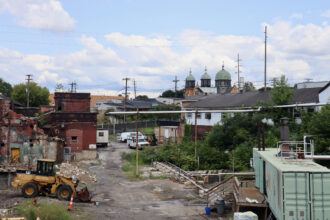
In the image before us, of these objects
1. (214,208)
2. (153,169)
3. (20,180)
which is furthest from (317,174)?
(153,169)

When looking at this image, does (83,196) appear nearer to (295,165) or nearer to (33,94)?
(295,165)

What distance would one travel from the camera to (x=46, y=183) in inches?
888

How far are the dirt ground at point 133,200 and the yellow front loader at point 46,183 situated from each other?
0.65m

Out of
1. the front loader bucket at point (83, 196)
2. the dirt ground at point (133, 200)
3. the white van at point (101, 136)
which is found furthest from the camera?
the white van at point (101, 136)

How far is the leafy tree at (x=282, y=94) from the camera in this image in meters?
35.8

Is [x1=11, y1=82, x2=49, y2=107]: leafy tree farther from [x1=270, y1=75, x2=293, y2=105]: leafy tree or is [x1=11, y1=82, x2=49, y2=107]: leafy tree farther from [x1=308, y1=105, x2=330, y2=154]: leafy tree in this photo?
[x1=308, y1=105, x2=330, y2=154]: leafy tree

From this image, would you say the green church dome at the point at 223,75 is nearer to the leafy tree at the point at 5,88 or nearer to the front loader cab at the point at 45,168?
the leafy tree at the point at 5,88

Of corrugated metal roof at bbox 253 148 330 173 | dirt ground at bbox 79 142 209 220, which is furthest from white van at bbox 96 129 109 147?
corrugated metal roof at bbox 253 148 330 173

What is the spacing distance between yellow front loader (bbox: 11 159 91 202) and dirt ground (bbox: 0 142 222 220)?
0.65 m

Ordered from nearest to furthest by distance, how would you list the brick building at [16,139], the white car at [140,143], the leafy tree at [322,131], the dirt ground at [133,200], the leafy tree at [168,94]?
the dirt ground at [133,200] < the leafy tree at [322,131] < the brick building at [16,139] < the white car at [140,143] < the leafy tree at [168,94]

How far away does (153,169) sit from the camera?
110 ft

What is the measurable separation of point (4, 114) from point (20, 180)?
14.0 metres

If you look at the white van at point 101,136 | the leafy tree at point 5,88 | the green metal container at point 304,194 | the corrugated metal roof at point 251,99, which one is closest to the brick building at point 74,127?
the white van at point 101,136

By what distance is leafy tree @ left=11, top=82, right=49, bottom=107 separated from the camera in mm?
78875
